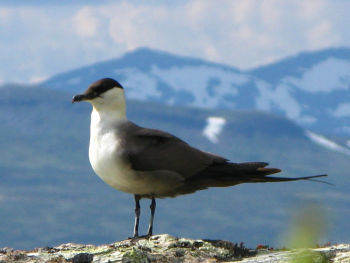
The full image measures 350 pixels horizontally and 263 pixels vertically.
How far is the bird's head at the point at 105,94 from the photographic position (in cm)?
1060

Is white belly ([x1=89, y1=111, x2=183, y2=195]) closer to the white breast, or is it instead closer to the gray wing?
the white breast

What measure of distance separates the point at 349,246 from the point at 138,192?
3.12 meters

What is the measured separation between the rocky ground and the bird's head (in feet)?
6.82

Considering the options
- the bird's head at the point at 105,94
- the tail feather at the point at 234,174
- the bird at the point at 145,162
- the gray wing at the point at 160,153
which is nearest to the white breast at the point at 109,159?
the bird at the point at 145,162

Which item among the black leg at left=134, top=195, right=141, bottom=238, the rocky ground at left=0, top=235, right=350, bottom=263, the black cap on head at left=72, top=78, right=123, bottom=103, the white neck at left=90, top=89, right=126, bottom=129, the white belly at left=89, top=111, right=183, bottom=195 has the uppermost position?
the black cap on head at left=72, top=78, right=123, bottom=103

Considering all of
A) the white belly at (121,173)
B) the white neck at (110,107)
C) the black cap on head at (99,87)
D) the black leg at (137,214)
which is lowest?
the black leg at (137,214)

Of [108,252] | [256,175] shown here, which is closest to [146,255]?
[108,252]

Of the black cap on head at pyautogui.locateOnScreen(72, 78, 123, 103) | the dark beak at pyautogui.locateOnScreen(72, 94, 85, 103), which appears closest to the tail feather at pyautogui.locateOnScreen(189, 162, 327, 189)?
the black cap on head at pyautogui.locateOnScreen(72, 78, 123, 103)

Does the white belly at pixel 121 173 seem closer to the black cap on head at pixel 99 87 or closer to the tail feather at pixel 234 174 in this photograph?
the tail feather at pixel 234 174

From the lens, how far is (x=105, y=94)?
1062 centimetres

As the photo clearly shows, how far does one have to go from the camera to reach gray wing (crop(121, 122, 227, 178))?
33.0 feet

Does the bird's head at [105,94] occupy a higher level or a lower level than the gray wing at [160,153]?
higher

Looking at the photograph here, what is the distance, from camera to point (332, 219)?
6.95 ft

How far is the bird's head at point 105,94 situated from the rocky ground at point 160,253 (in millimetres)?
2079
